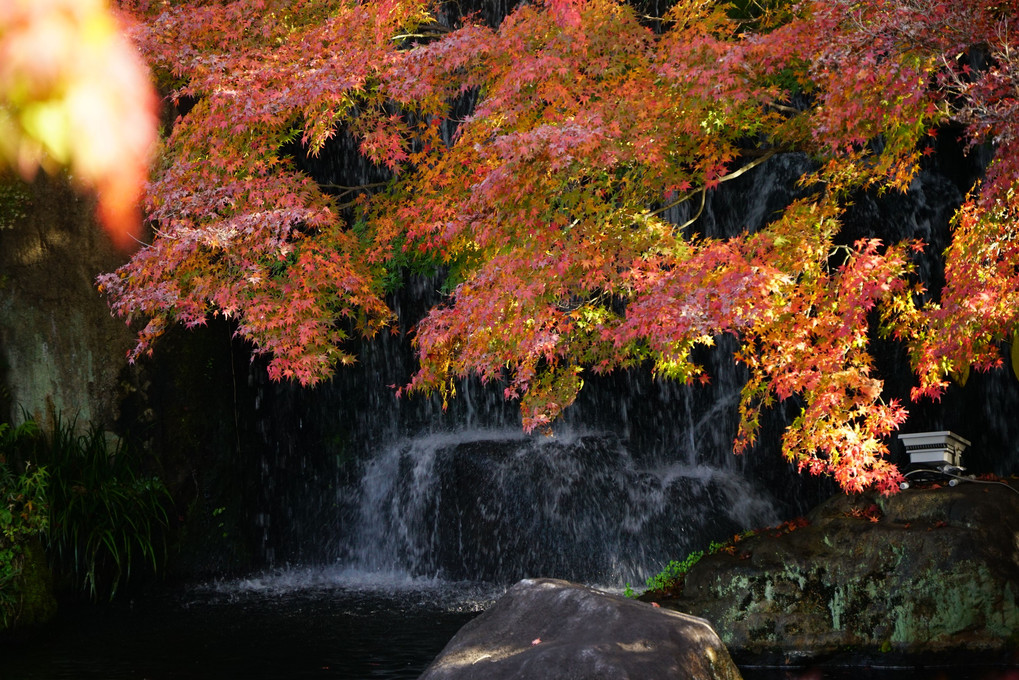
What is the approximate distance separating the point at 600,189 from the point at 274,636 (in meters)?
4.58

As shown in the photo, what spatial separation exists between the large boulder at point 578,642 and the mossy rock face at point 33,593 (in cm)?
542

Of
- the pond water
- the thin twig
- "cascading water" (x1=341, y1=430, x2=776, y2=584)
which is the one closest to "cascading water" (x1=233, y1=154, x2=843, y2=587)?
"cascading water" (x1=341, y1=430, x2=776, y2=584)

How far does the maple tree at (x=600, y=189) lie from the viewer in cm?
617

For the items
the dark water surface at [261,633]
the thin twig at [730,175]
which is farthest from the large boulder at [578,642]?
the thin twig at [730,175]

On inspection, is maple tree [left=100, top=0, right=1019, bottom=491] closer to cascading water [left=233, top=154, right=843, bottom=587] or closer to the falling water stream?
the falling water stream

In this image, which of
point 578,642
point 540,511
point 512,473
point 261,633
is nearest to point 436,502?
point 512,473

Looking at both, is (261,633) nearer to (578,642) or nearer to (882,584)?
(578,642)

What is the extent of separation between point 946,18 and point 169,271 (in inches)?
266

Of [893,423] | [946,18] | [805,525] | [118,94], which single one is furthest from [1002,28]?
[118,94]

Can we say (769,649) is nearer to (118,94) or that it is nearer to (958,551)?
(958,551)

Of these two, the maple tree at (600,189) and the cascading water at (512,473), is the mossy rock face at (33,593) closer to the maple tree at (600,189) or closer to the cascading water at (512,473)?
the maple tree at (600,189)

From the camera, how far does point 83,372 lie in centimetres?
1168

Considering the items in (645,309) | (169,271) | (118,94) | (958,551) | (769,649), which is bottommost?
(769,649)

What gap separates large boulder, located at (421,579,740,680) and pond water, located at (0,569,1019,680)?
1.94 meters
